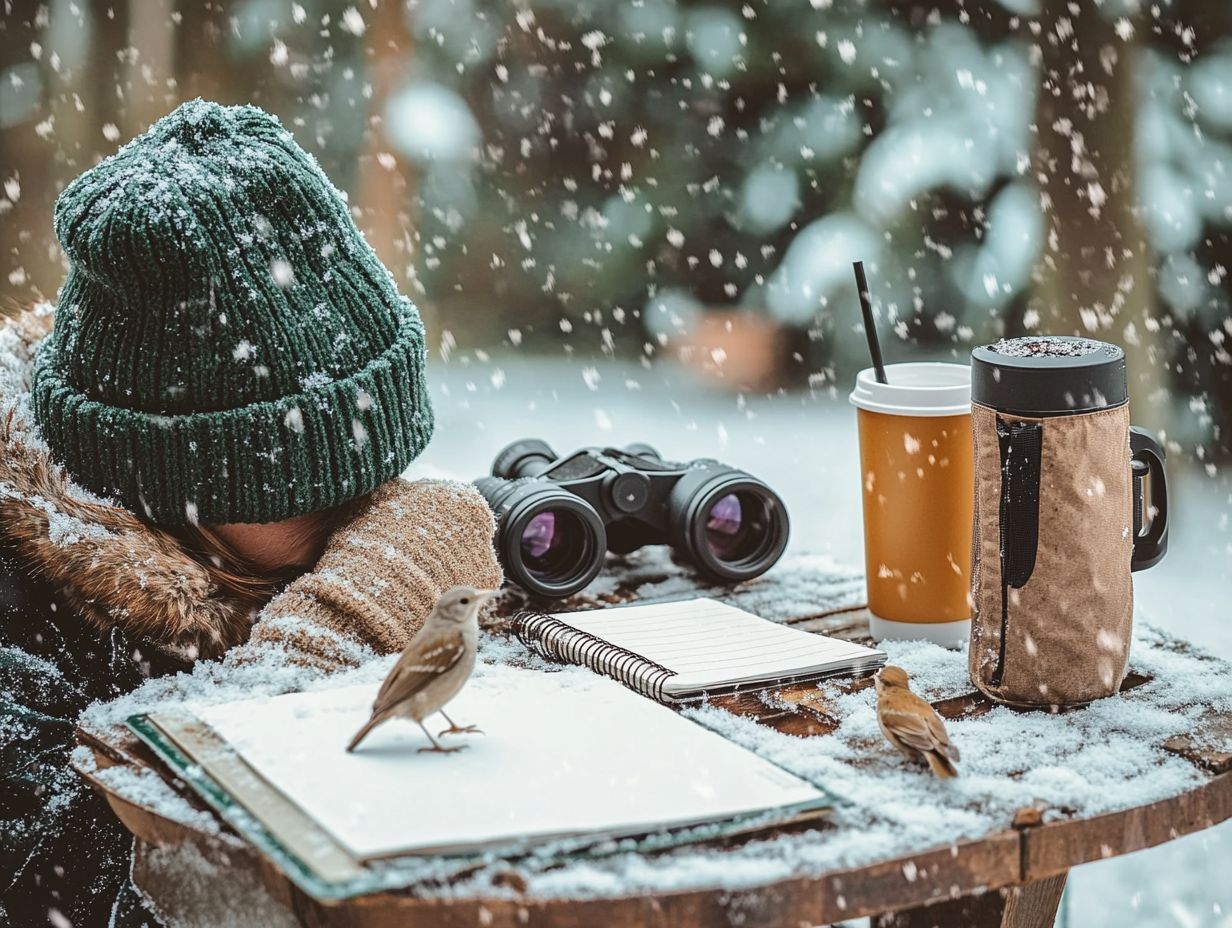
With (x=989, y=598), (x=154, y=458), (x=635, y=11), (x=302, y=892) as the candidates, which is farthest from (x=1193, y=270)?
(x=302, y=892)

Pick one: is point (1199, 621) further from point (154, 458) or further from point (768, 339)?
point (154, 458)

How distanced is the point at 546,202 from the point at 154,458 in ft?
9.88

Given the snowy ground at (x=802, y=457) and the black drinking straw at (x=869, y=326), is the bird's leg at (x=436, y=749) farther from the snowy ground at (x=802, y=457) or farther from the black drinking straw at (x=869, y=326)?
the snowy ground at (x=802, y=457)

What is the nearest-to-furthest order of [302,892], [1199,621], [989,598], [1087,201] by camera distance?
1. [302,892]
2. [989,598]
3. [1199,621]
4. [1087,201]

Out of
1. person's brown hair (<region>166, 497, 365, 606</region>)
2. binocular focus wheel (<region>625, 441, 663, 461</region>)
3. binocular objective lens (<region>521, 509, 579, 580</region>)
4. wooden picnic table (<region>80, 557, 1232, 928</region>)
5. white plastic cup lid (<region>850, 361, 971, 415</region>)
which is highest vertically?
white plastic cup lid (<region>850, 361, 971, 415</region>)

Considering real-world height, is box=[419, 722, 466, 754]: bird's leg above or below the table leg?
above

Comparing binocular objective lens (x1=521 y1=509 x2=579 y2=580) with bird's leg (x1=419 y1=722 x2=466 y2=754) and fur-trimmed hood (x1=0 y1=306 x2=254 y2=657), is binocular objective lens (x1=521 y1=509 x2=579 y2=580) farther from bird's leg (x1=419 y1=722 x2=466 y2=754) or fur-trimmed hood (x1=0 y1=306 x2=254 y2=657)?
bird's leg (x1=419 y1=722 x2=466 y2=754)

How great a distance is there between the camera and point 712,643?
1.26 meters

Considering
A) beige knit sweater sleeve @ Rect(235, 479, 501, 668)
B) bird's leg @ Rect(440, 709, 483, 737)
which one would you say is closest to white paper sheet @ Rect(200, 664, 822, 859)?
bird's leg @ Rect(440, 709, 483, 737)

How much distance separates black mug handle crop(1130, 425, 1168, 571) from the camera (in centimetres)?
117

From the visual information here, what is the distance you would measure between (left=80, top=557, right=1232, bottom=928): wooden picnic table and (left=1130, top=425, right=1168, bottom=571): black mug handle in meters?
0.16

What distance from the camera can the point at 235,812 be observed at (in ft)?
2.82

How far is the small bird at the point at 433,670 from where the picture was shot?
94cm

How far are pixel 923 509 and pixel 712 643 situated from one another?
0.86ft
